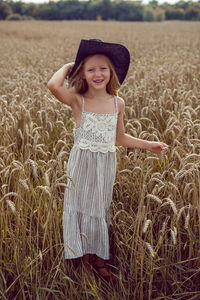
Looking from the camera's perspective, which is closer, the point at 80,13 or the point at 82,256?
the point at 82,256

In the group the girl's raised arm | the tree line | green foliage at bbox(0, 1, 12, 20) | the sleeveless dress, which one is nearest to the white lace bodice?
the sleeveless dress

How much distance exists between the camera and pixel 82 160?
2.13 meters

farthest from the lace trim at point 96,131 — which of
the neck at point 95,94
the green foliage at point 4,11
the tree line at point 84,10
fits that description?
the tree line at point 84,10

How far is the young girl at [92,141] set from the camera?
82.3 inches

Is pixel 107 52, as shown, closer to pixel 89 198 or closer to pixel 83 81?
pixel 83 81

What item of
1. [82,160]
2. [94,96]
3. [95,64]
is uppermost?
[95,64]

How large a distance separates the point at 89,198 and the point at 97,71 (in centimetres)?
85

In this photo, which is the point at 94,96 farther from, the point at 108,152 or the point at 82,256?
the point at 82,256

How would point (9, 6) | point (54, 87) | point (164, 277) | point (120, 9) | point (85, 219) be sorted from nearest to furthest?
1. point (164, 277)
2. point (54, 87)
3. point (85, 219)
4. point (9, 6)
5. point (120, 9)

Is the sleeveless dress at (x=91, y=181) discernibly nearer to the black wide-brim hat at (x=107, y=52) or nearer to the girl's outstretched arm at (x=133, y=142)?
the girl's outstretched arm at (x=133, y=142)

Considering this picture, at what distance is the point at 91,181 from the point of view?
84.4 inches

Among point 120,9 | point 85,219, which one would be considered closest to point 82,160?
point 85,219

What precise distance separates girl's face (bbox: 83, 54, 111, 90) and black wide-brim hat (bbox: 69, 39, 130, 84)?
1.6 inches

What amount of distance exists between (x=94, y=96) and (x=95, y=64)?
0.21 meters
